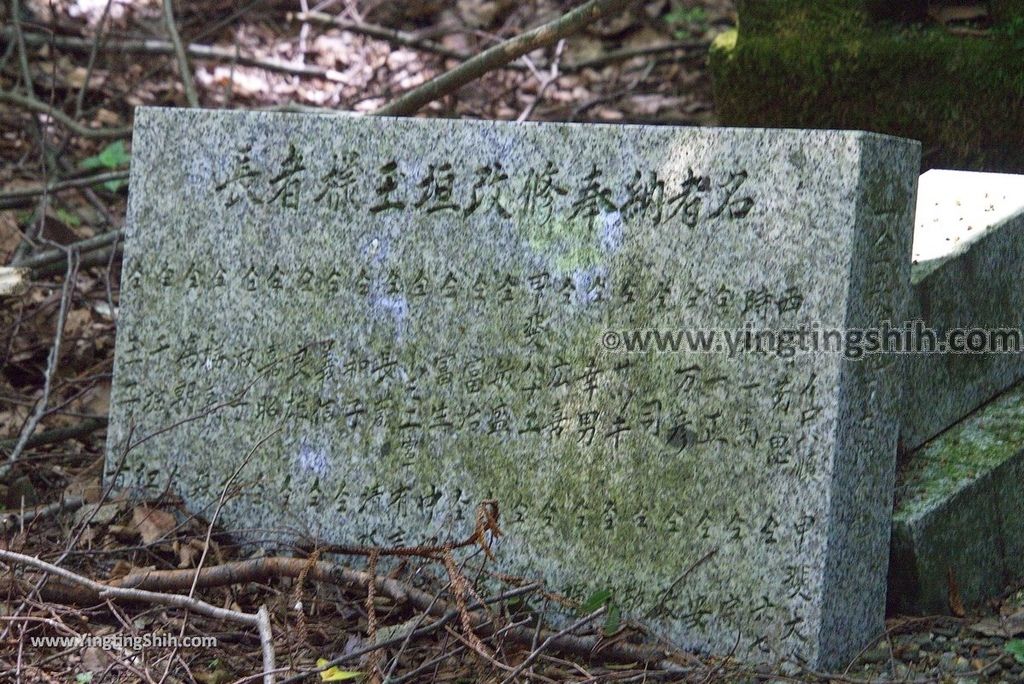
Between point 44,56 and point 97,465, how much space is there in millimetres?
3125

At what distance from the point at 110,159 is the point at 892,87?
131 inches

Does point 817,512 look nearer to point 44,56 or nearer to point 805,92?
point 805,92

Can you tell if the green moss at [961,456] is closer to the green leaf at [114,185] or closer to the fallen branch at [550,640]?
the fallen branch at [550,640]

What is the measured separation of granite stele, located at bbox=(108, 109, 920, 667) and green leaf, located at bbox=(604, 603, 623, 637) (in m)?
0.04

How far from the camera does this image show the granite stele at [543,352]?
2.50 m

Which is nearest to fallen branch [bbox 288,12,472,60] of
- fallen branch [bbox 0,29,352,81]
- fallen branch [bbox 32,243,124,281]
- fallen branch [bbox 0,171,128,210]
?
fallen branch [bbox 0,29,352,81]

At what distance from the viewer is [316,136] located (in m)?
3.04

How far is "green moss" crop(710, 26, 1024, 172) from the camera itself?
3.48 m

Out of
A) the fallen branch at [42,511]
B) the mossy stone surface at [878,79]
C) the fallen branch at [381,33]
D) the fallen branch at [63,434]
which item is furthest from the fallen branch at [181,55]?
the mossy stone surface at [878,79]

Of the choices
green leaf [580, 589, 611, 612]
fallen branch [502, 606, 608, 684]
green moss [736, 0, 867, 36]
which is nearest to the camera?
fallen branch [502, 606, 608, 684]

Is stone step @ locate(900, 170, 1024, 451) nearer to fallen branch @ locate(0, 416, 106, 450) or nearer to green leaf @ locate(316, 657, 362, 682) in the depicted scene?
green leaf @ locate(316, 657, 362, 682)

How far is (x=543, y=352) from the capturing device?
9.09 ft

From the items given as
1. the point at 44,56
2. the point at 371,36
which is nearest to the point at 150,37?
the point at 44,56

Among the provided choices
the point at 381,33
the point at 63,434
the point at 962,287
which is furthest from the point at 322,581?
the point at 381,33
